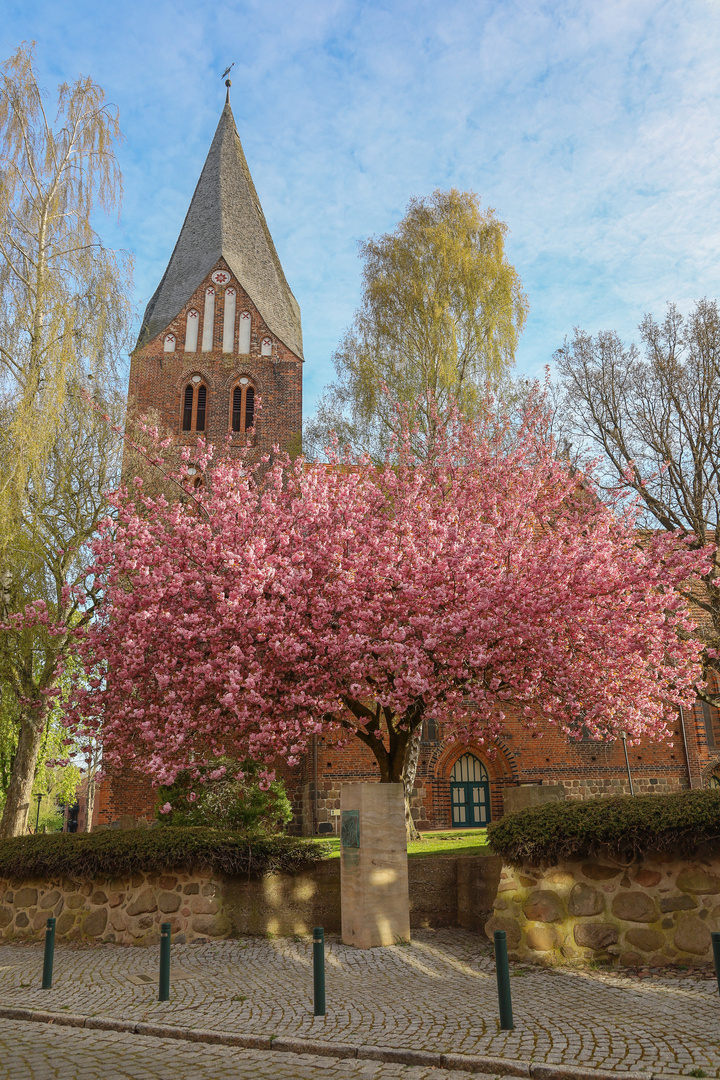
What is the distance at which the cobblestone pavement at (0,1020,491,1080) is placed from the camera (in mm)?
5906

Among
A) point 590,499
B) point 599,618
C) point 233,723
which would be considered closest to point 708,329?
point 590,499

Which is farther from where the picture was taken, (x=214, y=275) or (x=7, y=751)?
(x=214, y=275)

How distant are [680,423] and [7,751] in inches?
876

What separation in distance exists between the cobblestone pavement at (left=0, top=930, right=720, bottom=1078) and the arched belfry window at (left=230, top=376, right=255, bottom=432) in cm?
2133

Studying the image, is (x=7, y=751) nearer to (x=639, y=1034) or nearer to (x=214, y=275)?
A: (x=214, y=275)

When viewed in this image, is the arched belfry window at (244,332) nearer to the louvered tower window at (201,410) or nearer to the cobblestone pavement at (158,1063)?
the louvered tower window at (201,410)

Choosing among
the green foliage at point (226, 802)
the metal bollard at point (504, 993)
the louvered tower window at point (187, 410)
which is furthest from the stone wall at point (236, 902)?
the louvered tower window at point (187, 410)

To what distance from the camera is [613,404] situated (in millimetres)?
21109

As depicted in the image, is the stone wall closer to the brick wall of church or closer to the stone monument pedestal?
the stone monument pedestal

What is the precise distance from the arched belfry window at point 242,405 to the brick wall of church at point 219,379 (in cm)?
25

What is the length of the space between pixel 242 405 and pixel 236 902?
21.7 meters

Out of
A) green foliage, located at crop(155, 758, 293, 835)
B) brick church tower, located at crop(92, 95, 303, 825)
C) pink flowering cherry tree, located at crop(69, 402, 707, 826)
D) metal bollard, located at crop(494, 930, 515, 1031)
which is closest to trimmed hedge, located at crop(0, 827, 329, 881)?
pink flowering cherry tree, located at crop(69, 402, 707, 826)

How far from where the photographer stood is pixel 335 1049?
6.45 metres

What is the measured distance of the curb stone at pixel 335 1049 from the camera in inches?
221
